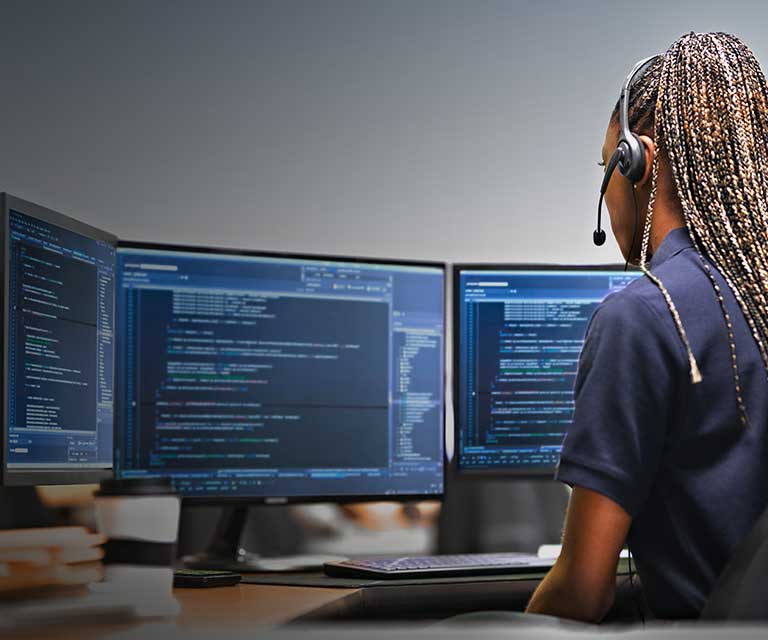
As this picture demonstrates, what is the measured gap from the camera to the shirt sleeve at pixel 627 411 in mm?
948

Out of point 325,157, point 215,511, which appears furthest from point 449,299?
point 215,511

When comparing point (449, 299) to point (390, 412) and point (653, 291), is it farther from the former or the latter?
point (653, 291)

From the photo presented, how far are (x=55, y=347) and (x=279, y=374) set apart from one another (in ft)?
1.45

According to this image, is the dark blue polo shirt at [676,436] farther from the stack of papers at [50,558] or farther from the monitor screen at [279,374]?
the monitor screen at [279,374]

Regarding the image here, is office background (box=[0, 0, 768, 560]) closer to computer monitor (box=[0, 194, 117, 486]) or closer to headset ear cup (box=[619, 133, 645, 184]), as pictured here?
computer monitor (box=[0, 194, 117, 486])

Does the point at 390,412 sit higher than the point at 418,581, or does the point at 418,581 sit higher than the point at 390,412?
the point at 390,412

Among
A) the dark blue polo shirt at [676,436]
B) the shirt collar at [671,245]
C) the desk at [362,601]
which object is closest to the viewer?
the dark blue polo shirt at [676,436]

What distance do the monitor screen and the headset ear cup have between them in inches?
31.2

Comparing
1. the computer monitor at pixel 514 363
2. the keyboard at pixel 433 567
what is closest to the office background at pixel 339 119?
the computer monitor at pixel 514 363

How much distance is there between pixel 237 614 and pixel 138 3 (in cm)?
136

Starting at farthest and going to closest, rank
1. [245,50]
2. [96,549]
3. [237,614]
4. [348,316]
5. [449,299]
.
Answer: [245,50] < [449,299] < [348,316] < [237,614] < [96,549]

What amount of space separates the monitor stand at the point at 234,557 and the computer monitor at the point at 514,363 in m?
0.39

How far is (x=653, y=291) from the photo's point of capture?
99cm

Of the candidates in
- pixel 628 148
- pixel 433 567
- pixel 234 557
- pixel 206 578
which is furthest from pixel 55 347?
pixel 628 148
